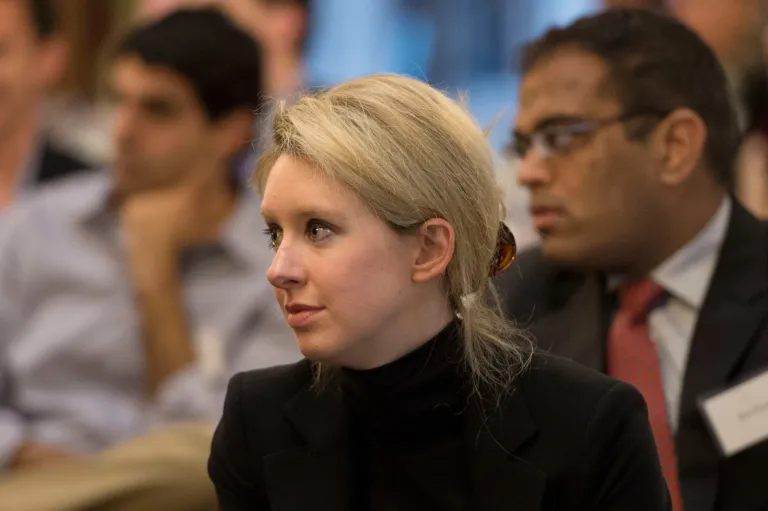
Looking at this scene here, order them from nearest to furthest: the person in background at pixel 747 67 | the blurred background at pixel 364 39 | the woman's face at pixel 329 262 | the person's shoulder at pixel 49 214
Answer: the woman's face at pixel 329 262 → the person's shoulder at pixel 49 214 → the person in background at pixel 747 67 → the blurred background at pixel 364 39

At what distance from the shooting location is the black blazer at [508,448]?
4.37ft

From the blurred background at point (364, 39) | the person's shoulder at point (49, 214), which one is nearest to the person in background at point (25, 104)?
the blurred background at point (364, 39)

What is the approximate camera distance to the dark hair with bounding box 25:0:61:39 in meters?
3.78

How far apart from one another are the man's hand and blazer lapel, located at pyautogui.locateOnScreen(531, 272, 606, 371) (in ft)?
4.36

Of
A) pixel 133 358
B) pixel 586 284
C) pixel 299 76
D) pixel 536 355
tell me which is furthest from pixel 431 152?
pixel 299 76

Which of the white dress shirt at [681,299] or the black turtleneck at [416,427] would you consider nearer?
the black turtleneck at [416,427]

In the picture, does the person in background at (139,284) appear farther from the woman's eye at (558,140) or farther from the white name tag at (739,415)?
the white name tag at (739,415)

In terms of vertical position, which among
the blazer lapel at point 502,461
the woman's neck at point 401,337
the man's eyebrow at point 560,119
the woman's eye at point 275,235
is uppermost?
the man's eyebrow at point 560,119

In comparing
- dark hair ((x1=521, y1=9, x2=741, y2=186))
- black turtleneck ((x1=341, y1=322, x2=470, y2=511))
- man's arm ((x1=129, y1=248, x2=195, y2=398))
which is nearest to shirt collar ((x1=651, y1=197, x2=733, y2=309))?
dark hair ((x1=521, y1=9, x2=741, y2=186))

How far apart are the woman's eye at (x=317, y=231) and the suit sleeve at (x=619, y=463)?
37 cm

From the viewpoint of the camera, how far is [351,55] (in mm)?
5145

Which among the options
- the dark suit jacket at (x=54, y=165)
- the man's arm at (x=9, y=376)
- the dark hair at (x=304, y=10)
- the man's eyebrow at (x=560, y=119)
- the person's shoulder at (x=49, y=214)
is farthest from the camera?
the dark hair at (x=304, y=10)

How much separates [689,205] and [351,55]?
357 cm

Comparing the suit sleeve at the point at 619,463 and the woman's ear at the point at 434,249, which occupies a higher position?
the woman's ear at the point at 434,249
